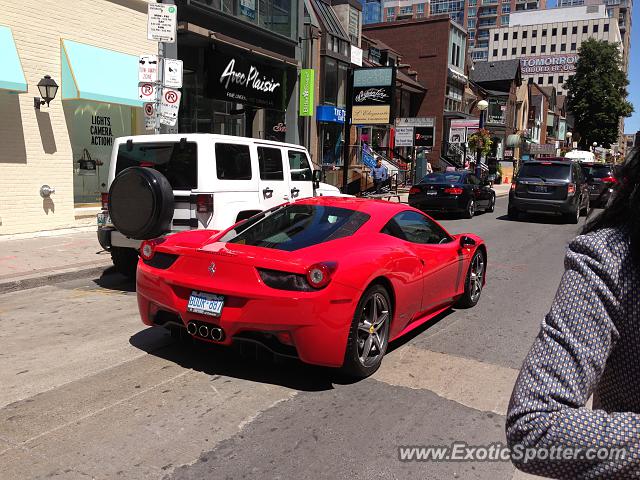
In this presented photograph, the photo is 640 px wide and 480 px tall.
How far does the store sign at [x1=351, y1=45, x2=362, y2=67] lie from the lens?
95.0 feet

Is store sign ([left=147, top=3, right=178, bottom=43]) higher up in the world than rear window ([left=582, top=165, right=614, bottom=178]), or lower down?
higher up

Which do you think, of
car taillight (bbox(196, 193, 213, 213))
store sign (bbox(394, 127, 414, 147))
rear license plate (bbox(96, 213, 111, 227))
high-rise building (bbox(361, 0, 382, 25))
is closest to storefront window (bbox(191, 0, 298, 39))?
rear license plate (bbox(96, 213, 111, 227))

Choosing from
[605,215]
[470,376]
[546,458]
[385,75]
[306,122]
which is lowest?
[470,376]

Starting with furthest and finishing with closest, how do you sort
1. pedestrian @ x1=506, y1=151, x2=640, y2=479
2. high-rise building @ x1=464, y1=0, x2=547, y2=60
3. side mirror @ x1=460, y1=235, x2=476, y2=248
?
high-rise building @ x1=464, y1=0, x2=547, y2=60 → side mirror @ x1=460, y1=235, x2=476, y2=248 → pedestrian @ x1=506, y1=151, x2=640, y2=479

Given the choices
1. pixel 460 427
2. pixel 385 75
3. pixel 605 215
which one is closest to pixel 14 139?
pixel 460 427

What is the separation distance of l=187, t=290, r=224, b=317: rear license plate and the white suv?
259 cm

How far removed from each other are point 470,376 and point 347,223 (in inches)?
66.2

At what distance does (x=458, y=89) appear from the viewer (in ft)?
147

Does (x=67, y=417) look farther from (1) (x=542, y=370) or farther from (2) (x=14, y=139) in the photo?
(2) (x=14, y=139)

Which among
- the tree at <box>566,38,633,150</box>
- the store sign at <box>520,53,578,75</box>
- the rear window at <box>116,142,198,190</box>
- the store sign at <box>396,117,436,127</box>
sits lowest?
the rear window at <box>116,142,198,190</box>

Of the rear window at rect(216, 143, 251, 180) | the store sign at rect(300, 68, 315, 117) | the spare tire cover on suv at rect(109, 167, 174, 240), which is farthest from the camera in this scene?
the store sign at rect(300, 68, 315, 117)

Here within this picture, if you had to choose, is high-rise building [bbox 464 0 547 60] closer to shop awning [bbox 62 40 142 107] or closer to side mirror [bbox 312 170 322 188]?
shop awning [bbox 62 40 142 107]

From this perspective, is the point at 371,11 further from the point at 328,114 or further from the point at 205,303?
the point at 205,303

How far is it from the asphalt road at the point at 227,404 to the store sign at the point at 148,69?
4.78 metres
